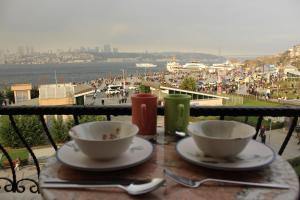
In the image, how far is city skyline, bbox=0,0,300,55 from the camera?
212 feet

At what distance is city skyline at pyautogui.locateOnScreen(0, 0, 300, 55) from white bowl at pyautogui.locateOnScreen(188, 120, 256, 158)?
63544 millimetres

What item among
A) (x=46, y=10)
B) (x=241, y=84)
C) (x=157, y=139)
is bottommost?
(x=241, y=84)

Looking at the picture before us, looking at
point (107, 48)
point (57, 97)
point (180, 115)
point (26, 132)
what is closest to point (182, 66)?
point (107, 48)

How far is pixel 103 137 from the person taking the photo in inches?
32.2

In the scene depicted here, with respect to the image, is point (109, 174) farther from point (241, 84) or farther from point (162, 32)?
point (162, 32)

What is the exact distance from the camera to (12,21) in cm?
7450

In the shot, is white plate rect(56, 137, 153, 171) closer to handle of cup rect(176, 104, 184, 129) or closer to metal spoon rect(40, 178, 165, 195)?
metal spoon rect(40, 178, 165, 195)

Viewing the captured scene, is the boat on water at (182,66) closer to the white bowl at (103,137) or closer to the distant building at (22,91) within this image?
the distant building at (22,91)

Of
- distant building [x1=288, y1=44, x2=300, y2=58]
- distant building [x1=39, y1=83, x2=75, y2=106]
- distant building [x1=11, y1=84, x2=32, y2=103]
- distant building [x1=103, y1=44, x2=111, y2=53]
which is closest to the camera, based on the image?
distant building [x1=39, y1=83, x2=75, y2=106]

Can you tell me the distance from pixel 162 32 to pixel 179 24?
5.47 m

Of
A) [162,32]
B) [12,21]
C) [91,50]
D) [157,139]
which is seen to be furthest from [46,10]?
[157,139]

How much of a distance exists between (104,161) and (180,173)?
0.67 ft

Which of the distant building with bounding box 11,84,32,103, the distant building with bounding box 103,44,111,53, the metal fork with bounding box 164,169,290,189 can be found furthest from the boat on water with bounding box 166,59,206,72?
the metal fork with bounding box 164,169,290,189

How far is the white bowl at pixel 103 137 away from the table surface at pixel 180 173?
0.05 meters
